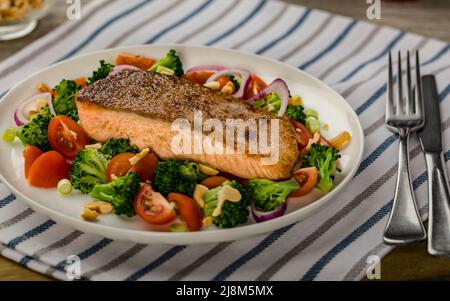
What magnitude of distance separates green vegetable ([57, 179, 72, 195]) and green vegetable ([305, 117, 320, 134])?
1.47 metres

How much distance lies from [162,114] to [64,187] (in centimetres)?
66

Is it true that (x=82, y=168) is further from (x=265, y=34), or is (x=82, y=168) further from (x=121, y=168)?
(x=265, y=34)

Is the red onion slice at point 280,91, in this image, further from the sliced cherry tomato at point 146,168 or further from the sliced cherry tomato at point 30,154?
the sliced cherry tomato at point 30,154

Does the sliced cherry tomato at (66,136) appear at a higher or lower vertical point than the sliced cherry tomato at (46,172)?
higher

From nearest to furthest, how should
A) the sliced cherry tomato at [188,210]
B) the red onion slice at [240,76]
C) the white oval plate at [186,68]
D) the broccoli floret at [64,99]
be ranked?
the white oval plate at [186,68]
the sliced cherry tomato at [188,210]
the broccoli floret at [64,99]
the red onion slice at [240,76]

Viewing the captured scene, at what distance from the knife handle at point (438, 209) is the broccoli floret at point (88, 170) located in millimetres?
1726

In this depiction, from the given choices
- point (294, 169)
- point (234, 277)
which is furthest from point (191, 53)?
point (234, 277)

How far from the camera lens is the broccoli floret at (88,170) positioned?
3600mm

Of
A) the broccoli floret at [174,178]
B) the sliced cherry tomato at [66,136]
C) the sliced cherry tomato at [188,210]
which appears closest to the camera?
the sliced cherry tomato at [188,210]

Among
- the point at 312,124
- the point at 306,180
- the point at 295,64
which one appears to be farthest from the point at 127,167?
the point at 295,64

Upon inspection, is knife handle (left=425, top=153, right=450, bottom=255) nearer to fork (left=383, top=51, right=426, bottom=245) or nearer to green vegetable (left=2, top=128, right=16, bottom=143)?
fork (left=383, top=51, right=426, bottom=245)

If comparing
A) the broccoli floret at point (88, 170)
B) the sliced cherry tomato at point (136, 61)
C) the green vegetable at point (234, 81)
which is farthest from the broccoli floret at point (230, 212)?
the sliced cherry tomato at point (136, 61)

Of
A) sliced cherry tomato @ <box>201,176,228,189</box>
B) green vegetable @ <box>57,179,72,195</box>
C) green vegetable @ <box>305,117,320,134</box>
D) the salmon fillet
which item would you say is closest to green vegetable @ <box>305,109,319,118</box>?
green vegetable @ <box>305,117,320,134</box>

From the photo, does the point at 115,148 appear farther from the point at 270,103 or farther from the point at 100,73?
the point at 270,103
